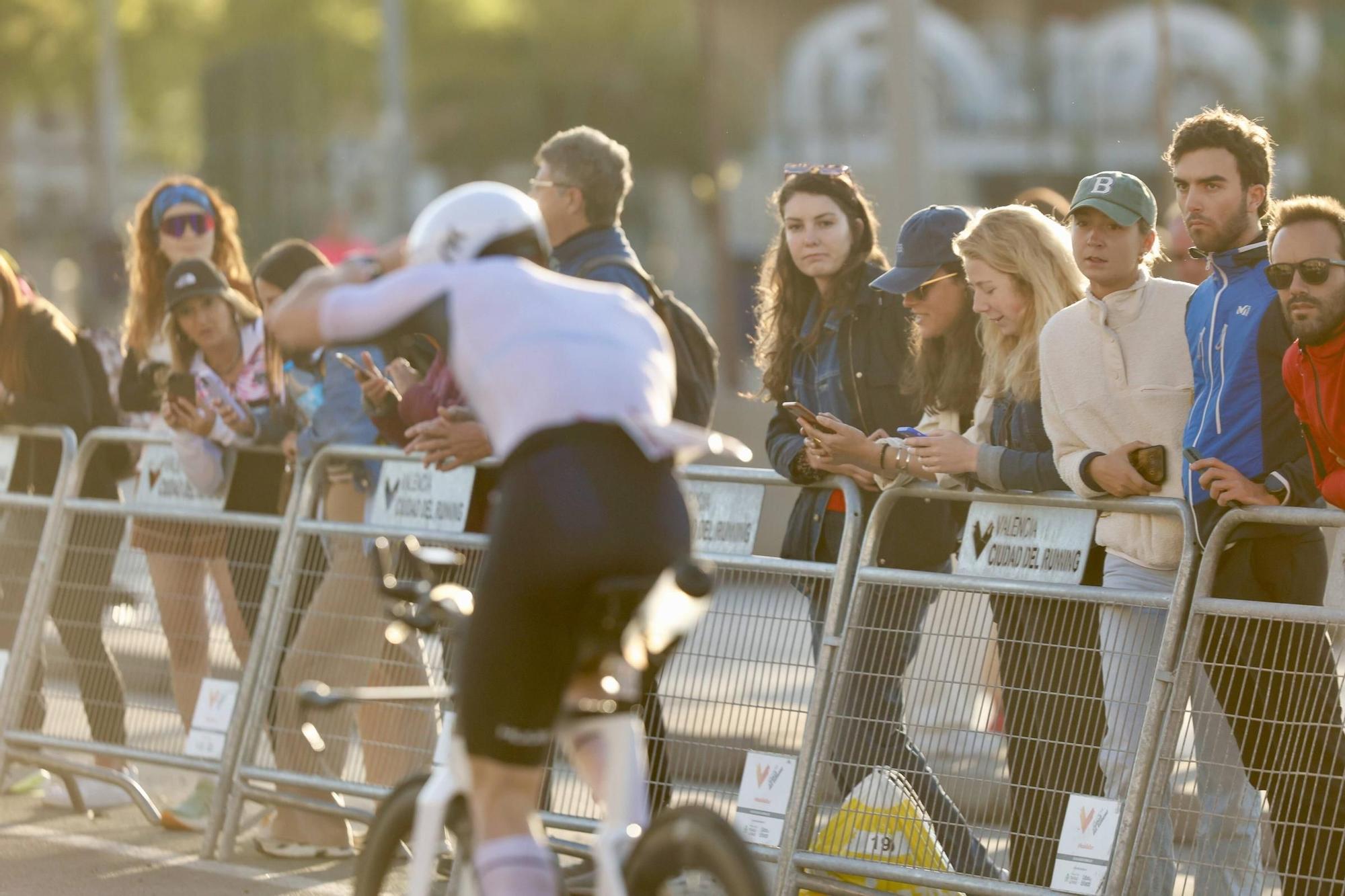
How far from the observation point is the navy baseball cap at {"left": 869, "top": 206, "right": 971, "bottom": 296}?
6.76 m

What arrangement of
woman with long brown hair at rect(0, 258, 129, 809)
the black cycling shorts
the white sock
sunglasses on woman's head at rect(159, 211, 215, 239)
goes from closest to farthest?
the black cycling shorts, the white sock, woman with long brown hair at rect(0, 258, 129, 809), sunglasses on woman's head at rect(159, 211, 215, 239)

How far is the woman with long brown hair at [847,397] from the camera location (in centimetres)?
665

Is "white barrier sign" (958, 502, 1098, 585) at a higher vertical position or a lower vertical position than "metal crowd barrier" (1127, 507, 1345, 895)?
higher

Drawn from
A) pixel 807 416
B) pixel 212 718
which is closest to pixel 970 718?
pixel 807 416

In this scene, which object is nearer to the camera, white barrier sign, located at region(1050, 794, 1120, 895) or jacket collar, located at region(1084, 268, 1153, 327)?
white barrier sign, located at region(1050, 794, 1120, 895)

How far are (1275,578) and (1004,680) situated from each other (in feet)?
2.76

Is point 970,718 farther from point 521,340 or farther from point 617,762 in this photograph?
point 521,340

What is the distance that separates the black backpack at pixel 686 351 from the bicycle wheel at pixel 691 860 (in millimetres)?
2784

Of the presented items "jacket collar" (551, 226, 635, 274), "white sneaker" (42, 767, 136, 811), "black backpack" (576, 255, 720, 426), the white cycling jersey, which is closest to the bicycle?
the white cycling jersey

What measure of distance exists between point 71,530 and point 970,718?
4249 mm

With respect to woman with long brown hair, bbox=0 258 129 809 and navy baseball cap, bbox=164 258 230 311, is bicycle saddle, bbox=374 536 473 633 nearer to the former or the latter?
navy baseball cap, bbox=164 258 230 311

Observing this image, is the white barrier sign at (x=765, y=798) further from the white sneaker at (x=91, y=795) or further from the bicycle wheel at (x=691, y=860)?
the white sneaker at (x=91, y=795)

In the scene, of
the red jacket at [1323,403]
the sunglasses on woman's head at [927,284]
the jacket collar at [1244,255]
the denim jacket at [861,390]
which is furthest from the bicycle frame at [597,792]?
the sunglasses on woman's head at [927,284]

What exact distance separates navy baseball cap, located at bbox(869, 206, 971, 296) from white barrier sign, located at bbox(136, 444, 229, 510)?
305 cm
